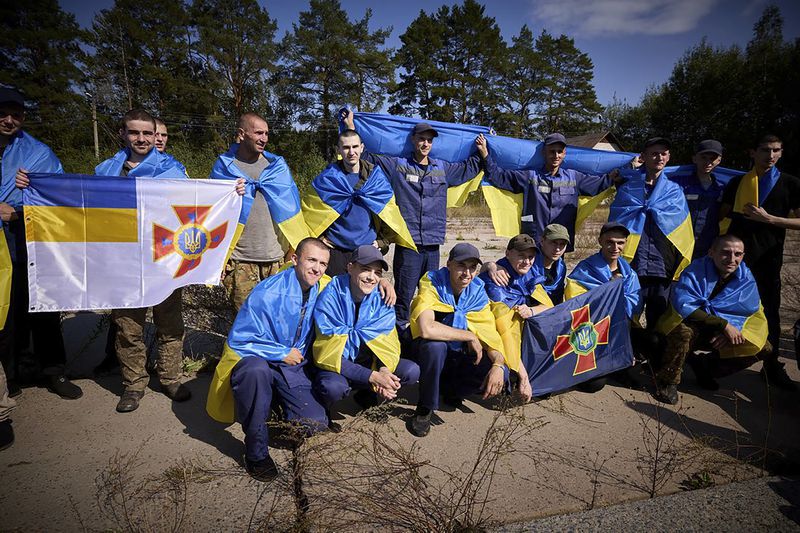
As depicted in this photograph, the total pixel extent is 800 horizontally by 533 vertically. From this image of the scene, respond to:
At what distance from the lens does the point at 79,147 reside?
26.7 meters

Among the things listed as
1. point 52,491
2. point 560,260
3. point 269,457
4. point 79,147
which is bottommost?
point 52,491

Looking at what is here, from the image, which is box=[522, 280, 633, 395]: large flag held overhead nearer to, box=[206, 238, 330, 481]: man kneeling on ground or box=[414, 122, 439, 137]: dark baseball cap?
box=[206, 238, 330, 481]: man kneeling on ground

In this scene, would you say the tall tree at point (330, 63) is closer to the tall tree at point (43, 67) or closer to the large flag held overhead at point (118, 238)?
the tall tree at point (43, 67)

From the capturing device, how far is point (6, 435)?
294 cm

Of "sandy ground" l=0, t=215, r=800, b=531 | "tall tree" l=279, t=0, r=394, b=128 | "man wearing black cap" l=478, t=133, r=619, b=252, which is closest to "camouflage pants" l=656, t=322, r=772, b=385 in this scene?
"sandy ground" l=0, t=215, r=800, b=531

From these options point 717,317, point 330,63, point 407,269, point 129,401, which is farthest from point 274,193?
point 330,63

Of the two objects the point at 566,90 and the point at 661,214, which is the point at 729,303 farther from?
the point at 566,90

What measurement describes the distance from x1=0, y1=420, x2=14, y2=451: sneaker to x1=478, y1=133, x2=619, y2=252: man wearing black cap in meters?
4.92

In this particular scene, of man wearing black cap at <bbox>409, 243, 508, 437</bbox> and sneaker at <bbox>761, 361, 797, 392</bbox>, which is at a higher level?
man wearing black cap at <bbox>409, 243, 508, 437</bbox>

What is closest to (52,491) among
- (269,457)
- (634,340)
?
(269,457)

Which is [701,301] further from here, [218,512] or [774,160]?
[218,512]

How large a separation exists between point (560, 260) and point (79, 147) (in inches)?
1300

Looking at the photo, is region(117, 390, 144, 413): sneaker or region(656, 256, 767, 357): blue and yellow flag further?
region(656, 256, 767, 357): blue and yellow flag

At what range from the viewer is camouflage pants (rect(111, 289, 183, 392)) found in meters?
3.49
